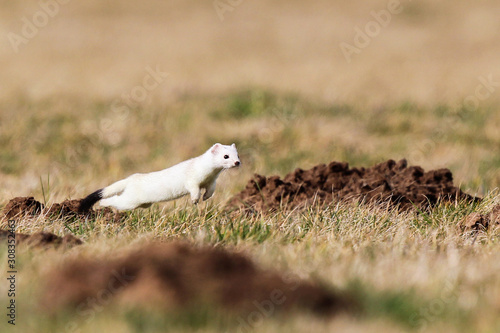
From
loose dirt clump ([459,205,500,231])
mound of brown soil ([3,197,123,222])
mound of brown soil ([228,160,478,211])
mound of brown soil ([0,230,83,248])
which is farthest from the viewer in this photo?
mound of brown soil ([228,160,478,211])

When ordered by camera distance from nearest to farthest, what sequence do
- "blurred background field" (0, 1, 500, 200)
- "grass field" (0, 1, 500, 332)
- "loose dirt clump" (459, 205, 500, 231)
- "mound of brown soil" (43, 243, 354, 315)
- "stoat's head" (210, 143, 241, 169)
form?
"mound of brown soil" (43, 243, 354, 315) < "grass field" (0, 1, 500, 332) < "stoat's head" (210, 143, 241, 169) < "loose dirt clump" (459, 205, 500, 231) < "blurred background field" (0, 1, 500, 200)

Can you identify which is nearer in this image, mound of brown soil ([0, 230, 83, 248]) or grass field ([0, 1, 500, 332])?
grass field ([0, 1, 500, 332])

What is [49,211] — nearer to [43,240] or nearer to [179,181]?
[179,181]

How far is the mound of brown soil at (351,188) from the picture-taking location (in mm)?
6336

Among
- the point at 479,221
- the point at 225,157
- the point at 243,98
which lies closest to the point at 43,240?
the point at 225,157

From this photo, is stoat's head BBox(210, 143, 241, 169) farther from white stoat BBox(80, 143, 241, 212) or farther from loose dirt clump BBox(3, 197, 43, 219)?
loose dirt clump BBox(3, 197, 43, 219)

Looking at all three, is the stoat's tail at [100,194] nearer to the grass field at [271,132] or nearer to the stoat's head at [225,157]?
the grass field at [271,132]

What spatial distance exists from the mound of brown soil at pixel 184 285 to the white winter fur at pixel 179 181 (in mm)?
1668

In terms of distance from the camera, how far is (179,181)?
5.38m

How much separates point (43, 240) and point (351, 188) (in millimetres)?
3064

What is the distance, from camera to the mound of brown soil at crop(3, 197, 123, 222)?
18.1 ft

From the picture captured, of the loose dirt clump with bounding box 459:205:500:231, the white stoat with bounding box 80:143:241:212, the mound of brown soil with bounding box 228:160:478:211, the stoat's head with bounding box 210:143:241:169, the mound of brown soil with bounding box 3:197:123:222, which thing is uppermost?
the stoat's head with bounding box 210:143:241:169

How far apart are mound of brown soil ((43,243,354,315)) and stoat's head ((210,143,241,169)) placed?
163 centimetres

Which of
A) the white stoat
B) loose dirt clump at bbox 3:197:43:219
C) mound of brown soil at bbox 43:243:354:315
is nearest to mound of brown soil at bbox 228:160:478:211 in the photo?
the white stoat
